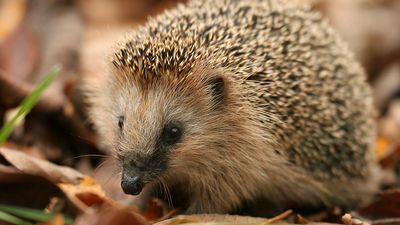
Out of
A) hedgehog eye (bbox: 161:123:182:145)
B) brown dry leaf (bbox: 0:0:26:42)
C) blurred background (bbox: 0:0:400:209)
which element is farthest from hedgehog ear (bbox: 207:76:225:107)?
brown dry leaf (bbox: 0:0:26:42)

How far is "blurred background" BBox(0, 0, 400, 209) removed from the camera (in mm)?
4879

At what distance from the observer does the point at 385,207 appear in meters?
4.23

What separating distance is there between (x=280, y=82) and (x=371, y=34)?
3.23 m

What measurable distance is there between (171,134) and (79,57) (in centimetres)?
236

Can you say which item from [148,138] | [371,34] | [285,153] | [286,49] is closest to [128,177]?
[148,138]

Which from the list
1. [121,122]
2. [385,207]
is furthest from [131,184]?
[385,207]

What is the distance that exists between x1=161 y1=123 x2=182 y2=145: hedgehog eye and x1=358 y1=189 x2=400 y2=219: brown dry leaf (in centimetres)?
132

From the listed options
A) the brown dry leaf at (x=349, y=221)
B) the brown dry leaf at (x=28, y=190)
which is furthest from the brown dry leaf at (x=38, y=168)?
→ the brown dry leaf at (x=349, y=221)

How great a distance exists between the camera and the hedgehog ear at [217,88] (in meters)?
3.96

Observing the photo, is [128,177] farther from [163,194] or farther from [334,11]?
[334,11]

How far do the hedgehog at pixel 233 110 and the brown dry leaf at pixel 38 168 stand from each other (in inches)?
12.8

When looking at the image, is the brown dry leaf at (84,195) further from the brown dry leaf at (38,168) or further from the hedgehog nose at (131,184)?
Result: the hedgehog nose at (131,184)

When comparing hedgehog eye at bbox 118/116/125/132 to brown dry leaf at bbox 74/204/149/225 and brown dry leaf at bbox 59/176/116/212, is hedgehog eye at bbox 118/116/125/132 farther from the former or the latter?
brown dry leaf at bbox 74/204/149/225

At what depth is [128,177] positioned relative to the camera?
3.62 metres
